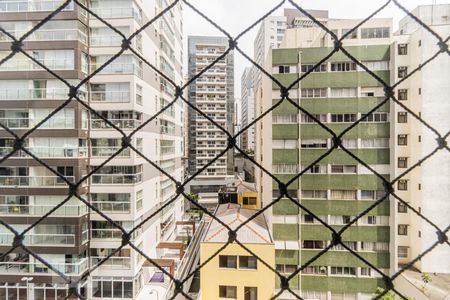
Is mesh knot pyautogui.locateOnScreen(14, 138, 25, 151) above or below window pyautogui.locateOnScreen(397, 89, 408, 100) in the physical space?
below

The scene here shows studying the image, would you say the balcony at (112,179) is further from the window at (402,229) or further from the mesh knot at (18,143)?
the window at (402,229)

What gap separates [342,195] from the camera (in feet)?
25.4

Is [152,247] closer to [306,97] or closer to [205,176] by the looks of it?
[306,97]

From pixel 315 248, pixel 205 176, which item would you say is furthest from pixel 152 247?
pixel 205 176

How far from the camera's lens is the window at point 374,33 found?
8.02m

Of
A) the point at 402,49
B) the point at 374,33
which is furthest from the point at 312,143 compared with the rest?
the point at 402,49

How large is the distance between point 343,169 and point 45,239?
691 cm

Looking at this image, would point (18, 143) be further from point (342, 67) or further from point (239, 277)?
point (342, 67)

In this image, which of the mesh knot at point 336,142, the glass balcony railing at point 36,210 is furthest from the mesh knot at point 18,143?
the glass balcony railing at point 36,210

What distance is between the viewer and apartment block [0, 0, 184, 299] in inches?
236

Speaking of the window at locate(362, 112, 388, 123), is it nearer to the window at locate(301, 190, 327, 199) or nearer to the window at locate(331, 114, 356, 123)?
the window at locate(331, 114, 356, 123)

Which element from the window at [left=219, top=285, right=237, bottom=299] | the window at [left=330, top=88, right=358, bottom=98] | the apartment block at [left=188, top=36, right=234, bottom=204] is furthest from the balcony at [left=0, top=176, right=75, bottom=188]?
the apartment block at [left=188, top=36, right=234, bottom=204]

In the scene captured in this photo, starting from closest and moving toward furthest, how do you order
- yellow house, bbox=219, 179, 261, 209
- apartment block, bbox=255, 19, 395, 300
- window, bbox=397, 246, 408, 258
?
apartment block, bbox=255, 19, 395, 300 < window, bbox=397, 246, 408, 258 < yellow house, bbox=219, 179, 261, 209

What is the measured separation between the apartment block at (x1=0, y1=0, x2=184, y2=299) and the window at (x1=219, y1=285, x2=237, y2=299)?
2036 mm
